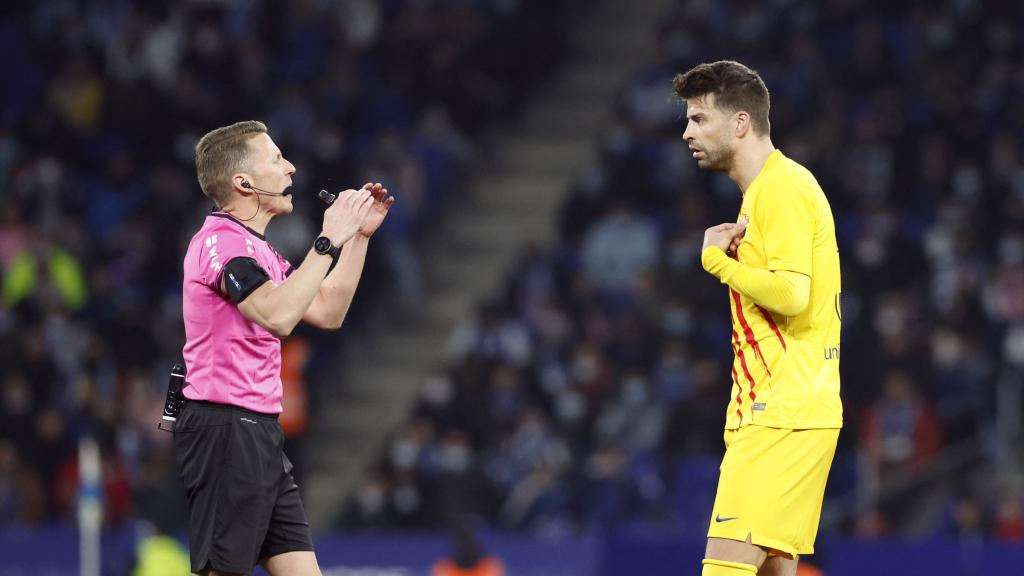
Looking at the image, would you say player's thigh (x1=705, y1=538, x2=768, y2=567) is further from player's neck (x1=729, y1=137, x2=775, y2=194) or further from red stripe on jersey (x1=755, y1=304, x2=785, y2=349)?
player's neck (x1=729, y1=137, x2=775, y2=194)

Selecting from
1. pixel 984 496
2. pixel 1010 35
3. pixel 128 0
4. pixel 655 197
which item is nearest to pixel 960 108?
pixel 1010 35

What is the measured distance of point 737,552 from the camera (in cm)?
584

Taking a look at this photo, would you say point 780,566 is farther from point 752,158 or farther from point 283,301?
point 283,301

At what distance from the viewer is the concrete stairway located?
55.9ft

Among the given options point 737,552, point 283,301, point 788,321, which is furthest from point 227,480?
point 788,321

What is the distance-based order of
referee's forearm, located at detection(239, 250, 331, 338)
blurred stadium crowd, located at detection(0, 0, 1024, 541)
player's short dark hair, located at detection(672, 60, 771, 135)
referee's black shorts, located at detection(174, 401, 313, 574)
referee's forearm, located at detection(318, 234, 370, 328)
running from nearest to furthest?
referee's forearm, located at detection(239, 250, 331, 338)
referee's black shorts, located at detection(174, 401, 313, 574)
player's short dark hair, located at detection(672, 60, 771, 135)
referee's forearm, located at detection(318, 234, 370, 328)
blurred stadium crowd, located at detection(0, 0, 1024, 541)

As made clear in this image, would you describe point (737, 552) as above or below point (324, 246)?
below

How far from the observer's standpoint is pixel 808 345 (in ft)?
19.4

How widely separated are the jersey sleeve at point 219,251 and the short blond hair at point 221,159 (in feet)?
0.62

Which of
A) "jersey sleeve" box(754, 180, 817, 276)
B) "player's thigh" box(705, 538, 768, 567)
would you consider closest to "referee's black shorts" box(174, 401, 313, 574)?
"player's thigh" box(705, 538, 768, 567)

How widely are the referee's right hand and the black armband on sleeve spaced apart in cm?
28

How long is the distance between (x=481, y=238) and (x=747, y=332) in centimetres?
1283

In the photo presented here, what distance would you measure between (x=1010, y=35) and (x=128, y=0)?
31.7 feet

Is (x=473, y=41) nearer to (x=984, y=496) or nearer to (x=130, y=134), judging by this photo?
(x=130, y=134)
